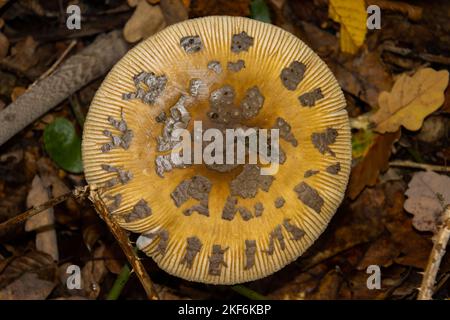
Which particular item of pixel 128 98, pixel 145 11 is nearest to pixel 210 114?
pixel 128 98

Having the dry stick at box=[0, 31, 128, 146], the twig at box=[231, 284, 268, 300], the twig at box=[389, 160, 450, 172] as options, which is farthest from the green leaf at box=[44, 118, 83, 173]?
the twig at box=[389, 160, 450, 172]

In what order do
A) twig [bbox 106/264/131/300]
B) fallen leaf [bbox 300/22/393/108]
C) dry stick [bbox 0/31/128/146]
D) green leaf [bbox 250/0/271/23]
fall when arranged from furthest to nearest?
fallen leaf [bbox 300/22/393/108] < green leaf [bbox 250/0/271/23] < dry stick [bbox 0/31/128/146] < twig [bbox 106/264/131/300]

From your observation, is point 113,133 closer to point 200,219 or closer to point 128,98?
point 128,98

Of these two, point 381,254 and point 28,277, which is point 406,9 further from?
point 28,277

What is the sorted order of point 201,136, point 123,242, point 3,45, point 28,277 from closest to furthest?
1. point 123,242
2. point 201,136
3. point 28,277
4. point 3,45

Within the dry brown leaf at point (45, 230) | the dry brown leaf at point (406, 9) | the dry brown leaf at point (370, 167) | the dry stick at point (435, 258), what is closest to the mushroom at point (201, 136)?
the dry stick at point (435, 258)

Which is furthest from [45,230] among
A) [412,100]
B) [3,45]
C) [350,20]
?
[412,100]

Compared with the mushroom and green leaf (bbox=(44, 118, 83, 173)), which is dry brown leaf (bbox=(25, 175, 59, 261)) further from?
the mushroom
